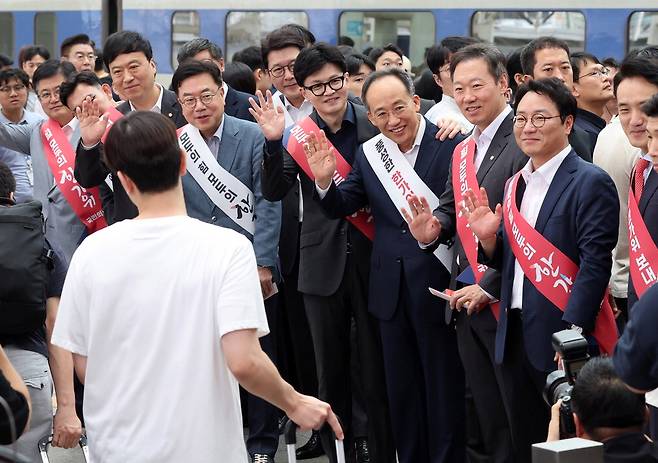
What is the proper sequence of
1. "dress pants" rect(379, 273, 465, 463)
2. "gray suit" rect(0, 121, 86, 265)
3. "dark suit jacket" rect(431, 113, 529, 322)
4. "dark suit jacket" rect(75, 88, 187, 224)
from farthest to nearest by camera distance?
"gray suit" rect(0, 121, 86, 265) → "dark suit jacket" rect(75, 88, 187, 224) → "dress pants" rect(379, 273, 465, 463) → "dark suit jacket" rect(431, 113, 529, 322)

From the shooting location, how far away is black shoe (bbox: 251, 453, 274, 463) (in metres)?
6.24

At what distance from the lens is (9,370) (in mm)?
3484

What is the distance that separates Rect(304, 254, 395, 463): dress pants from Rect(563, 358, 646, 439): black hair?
2.55 meters

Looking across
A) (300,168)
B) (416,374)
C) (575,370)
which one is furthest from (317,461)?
(575,370)

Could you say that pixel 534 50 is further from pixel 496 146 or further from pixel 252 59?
pixel 252 59

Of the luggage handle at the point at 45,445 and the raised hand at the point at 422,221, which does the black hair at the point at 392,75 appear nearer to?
the raised hand at the point at 422,221

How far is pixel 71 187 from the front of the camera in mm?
7039

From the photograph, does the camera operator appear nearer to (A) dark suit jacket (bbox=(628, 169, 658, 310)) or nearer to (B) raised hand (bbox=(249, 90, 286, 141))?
(A) dark suit jacket (bbox=(628, 169, 658, 310))

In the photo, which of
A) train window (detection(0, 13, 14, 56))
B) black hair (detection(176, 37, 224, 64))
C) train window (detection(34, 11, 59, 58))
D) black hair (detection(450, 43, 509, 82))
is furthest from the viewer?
train window (detection(0, 13, 14, 56))

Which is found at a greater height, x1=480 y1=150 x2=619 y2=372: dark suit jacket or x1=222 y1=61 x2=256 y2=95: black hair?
x1=222 y1=61 x2=256 y2=95: black hair

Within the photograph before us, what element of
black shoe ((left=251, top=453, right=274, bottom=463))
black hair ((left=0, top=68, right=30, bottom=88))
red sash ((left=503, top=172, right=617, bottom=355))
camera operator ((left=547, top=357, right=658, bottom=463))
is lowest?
black shoe ((left=251, top=453, right=274, bottom=463))

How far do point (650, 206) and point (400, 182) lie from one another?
4.52ft

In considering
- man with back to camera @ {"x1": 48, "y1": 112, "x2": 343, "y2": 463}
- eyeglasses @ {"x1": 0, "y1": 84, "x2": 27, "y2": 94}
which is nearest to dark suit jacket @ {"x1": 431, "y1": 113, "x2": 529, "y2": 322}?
man with back to camera @ {"x1": 48, "y1": 112, "x2": 343, "y2": 463}

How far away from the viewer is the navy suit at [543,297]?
15.6 feet
